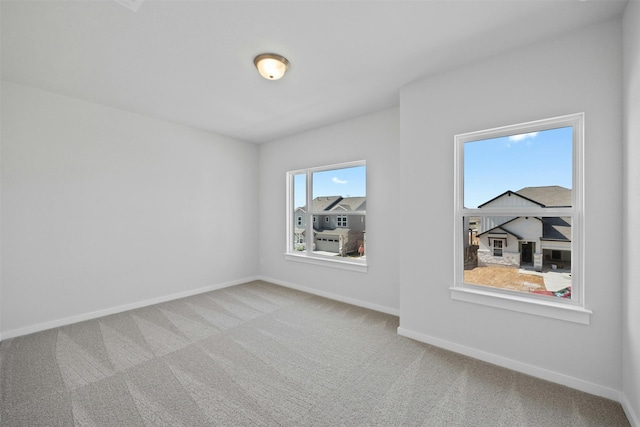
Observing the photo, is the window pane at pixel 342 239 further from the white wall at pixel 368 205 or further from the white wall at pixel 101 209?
the white wall at pixel 101 209

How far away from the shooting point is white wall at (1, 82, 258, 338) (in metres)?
2.82

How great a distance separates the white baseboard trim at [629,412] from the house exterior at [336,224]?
8.81 ft

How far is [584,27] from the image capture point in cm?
196

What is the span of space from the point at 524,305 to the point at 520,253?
0.45 m

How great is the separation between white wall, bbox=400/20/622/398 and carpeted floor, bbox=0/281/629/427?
19 cm

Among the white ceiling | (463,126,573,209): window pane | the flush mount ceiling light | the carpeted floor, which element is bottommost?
the carpeted floor

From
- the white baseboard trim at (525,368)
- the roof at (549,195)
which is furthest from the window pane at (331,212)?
the roof at (549,195)

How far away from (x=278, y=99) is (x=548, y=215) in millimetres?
3014

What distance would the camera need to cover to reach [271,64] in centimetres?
235

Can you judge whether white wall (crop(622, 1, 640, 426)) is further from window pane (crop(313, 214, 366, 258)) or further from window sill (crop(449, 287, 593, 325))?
window pane (crop(313, 214, 366, 258))

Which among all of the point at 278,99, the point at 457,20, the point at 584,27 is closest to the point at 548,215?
the point at 584,27

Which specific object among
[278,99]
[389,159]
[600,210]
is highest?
[278,99]

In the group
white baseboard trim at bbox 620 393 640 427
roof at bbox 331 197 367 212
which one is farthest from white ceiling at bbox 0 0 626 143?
white baseboard trim at bbox 620 393 640 427

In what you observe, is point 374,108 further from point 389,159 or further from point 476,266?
point 476,266
